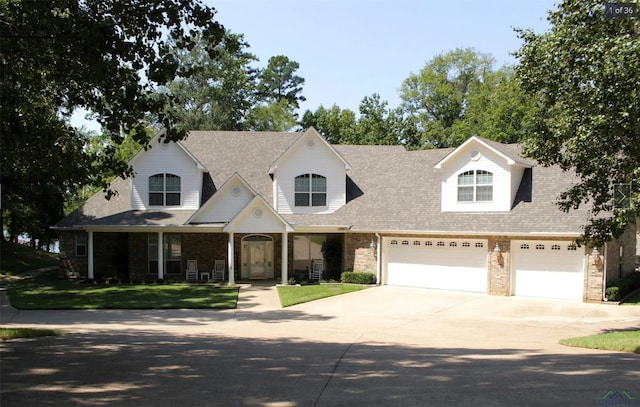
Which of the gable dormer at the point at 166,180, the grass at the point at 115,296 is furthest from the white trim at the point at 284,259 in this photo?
the gable dormer at the point at 166,180

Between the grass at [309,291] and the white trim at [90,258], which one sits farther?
the white trim at [90,258]

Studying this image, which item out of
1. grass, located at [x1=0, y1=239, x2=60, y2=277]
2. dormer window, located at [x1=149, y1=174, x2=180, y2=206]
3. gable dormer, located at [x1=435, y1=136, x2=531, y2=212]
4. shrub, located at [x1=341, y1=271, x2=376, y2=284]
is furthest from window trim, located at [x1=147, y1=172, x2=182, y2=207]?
gable dormer, located at [x1=435, y1=136, x2=531, y2=212]

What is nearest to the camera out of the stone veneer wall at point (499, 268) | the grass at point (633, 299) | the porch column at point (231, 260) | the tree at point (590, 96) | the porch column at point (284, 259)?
the tree at point (590, 96)

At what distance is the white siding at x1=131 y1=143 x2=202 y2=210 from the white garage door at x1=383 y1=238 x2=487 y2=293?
1003 centimetres

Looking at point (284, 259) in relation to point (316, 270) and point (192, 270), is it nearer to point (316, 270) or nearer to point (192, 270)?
point (316, 270)

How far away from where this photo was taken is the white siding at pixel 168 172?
89.1ft

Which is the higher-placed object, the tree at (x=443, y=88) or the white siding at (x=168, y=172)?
the tree at (x=443, y=88)

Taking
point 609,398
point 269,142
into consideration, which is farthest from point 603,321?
point 269,142

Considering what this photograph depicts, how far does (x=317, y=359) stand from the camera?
1013 cm

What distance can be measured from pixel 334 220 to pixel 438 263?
5621 mm

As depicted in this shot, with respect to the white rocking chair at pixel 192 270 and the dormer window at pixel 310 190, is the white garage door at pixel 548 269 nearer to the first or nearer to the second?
the dormer window at pixel 310 190

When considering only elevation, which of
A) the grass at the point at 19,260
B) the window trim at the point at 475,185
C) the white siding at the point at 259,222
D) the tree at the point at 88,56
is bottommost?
the grass at the point at 19,260

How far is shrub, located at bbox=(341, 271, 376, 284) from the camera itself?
25625mm

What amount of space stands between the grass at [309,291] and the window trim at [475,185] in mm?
6243
